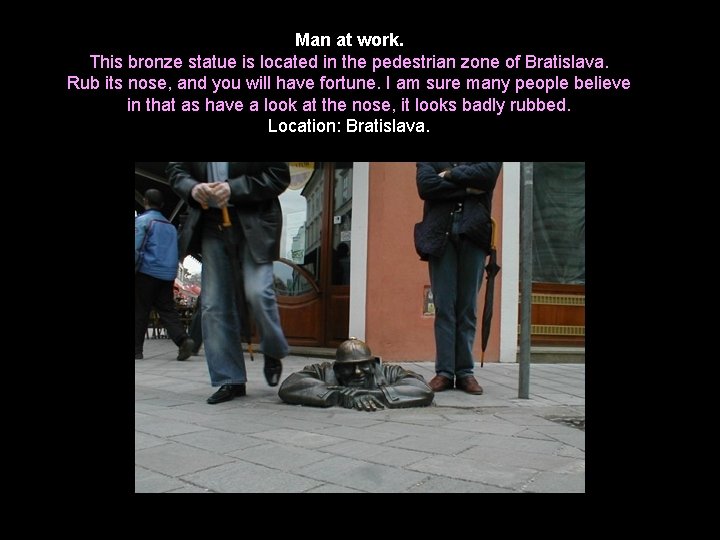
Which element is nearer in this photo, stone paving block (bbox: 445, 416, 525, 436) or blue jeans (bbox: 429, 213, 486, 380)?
stone paving block (bbox: 445, 416, 525, 436)

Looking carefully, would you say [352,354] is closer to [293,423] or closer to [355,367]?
[355,367]

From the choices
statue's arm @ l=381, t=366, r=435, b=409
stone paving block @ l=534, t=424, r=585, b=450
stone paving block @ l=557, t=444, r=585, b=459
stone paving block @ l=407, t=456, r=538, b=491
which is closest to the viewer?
stone paving block @ l=407, t=456, r=538, b=491

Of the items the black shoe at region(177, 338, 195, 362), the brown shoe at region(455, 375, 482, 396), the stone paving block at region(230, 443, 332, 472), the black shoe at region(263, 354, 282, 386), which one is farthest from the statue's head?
the black shoe at region(177, 338, 195, 362)

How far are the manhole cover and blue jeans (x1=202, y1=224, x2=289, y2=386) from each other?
61.8 inches

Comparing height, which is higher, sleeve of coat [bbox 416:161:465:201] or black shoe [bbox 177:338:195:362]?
sleeve of coat [bbox 416:161:465:201]

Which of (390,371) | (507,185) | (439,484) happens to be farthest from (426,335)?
(439,484)

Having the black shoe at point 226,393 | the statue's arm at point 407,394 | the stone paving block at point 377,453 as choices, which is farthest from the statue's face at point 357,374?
the stone paving block at point 377,453

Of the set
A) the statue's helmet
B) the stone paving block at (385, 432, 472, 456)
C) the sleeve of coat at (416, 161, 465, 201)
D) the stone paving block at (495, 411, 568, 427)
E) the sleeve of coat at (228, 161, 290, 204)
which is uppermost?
the sleeve of coat at (416, 161, 465, 201)

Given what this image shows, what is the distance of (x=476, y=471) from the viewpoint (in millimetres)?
1907

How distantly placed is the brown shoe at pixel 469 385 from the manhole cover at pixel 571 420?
2.63 feet

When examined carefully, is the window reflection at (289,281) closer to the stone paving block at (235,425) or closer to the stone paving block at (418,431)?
the stone paving block at (235,425)

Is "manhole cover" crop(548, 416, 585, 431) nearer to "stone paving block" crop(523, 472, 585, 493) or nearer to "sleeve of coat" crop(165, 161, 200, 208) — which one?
"stone paving block" crop(523, 472, 585, 493)

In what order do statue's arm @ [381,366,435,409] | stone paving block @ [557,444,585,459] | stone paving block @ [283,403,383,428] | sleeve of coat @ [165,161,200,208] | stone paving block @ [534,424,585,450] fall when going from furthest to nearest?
sleeve of coat @ [165,161,200,208] < statue's arm @ [381,366,435,409] < stone paving block @ [283,403,383,428] < stone paving block @ [534,424,585,450] < stone paving block @ [557,444,585,459]

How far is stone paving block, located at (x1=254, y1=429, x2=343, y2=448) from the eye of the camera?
7.48 ft
